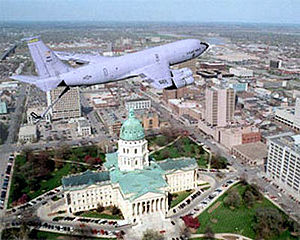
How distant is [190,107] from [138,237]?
3593 centimetres

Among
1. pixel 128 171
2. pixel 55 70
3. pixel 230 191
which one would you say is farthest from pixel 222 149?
pixel 55 70

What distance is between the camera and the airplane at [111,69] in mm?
16516

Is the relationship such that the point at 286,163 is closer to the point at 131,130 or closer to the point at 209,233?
the point at 209,233

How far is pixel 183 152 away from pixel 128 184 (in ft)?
51.4

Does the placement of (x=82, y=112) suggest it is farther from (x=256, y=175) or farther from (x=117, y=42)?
(x=117, y=42)

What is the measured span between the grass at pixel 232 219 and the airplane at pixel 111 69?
15060 millimetres

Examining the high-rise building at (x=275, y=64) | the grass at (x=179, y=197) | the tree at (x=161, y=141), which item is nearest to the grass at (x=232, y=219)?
the grass at (x=179, y=197)

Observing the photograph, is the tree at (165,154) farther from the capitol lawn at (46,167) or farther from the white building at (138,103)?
the white building at (138,103)

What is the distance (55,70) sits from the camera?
1669 cm

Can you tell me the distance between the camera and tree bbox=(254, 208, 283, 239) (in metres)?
26.0

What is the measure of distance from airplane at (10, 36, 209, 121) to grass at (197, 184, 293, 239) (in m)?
15.1

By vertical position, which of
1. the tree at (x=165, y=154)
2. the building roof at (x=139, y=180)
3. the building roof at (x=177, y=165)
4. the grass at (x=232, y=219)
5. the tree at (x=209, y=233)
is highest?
the building roof at (x=139, y=180)

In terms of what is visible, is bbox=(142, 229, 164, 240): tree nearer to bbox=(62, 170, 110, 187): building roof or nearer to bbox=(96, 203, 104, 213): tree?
bbox=(96, 203, 104, 213): tree

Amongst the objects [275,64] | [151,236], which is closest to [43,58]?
[151,236]
